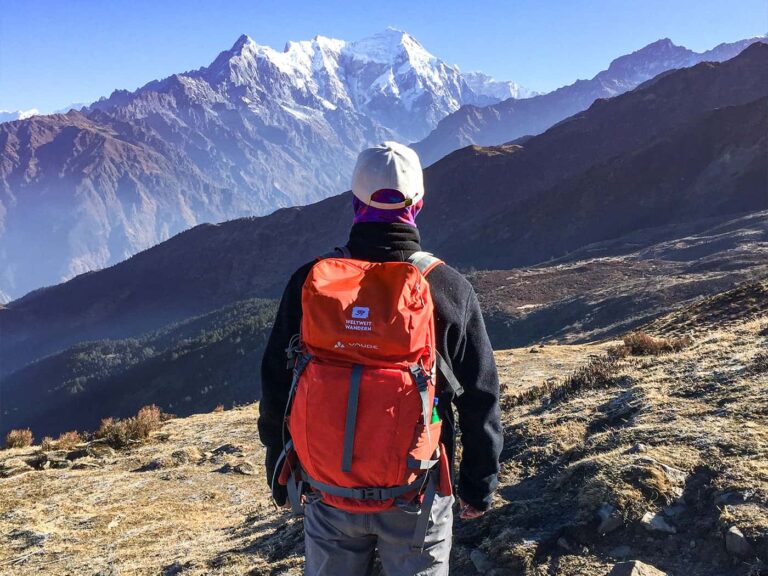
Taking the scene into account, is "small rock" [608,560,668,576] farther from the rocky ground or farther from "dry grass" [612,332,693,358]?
"dry grass" [612,332,693,358]

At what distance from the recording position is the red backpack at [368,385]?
2.36 meters

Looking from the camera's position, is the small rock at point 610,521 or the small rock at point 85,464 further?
the small rock at point 85,464

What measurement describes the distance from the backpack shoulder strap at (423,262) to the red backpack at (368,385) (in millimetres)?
105

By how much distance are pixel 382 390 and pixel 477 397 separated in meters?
0.63

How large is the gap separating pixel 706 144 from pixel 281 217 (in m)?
90.4

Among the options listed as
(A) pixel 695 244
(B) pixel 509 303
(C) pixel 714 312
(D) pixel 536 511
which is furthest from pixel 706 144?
(D) pixel 536 511

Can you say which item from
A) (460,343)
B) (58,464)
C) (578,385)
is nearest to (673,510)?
(460,343)

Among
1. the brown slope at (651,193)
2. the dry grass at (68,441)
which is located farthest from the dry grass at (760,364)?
the brown slope at (651,193)

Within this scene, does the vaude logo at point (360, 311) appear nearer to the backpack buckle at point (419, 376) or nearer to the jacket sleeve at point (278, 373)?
the backpack buckle at point (419, 376)

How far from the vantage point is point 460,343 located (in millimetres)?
2715

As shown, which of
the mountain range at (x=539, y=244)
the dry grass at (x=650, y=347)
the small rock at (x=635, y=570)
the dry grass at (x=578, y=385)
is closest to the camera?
the small rock at (x=635, y=570)

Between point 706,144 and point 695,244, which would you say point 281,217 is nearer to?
point 706,144

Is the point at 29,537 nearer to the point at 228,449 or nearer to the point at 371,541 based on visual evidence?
the point at 228,449

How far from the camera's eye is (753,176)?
56625 millimetres
